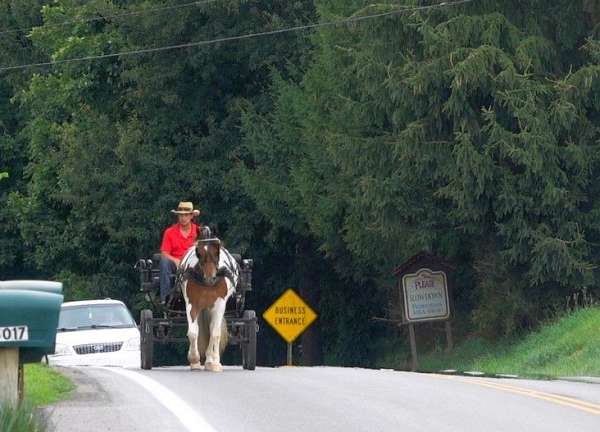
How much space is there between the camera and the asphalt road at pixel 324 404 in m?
13.2

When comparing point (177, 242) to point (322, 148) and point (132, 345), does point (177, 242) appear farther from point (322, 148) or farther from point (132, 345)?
point (322, 148)

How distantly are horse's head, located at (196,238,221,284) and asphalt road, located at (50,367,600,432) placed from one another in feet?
6.14

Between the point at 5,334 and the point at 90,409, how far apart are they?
331cm

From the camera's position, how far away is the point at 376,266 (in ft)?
123

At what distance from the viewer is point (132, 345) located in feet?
95.8

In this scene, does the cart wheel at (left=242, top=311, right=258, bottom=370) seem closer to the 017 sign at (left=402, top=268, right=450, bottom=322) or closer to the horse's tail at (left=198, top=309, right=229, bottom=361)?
the horse's tail at (left=198, top=309, right=229, bottom=361)

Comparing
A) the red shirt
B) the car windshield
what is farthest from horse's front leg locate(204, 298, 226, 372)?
the car windshield

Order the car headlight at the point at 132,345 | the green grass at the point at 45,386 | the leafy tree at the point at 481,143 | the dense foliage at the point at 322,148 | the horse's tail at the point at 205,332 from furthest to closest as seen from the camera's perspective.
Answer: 1. the dense foliage at the point at 322,148
2. the leafy tree at the point at 481,143
3. the car headlight at the point at 132,345
4. the horse's tail at the point at 205,332
5. the green grass at the point at 45,386

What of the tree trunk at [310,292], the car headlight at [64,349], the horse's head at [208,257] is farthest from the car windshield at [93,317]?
the tree trunk at [310,292]

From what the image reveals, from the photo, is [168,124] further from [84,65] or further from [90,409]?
[90,409]

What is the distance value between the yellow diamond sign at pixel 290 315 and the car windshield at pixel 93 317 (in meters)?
10.7

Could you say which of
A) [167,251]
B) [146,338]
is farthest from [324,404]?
[146,338]

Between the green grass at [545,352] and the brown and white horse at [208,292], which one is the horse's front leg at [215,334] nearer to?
the brown and white horse at [208,292]

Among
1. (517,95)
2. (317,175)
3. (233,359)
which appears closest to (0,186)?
(233,359)
